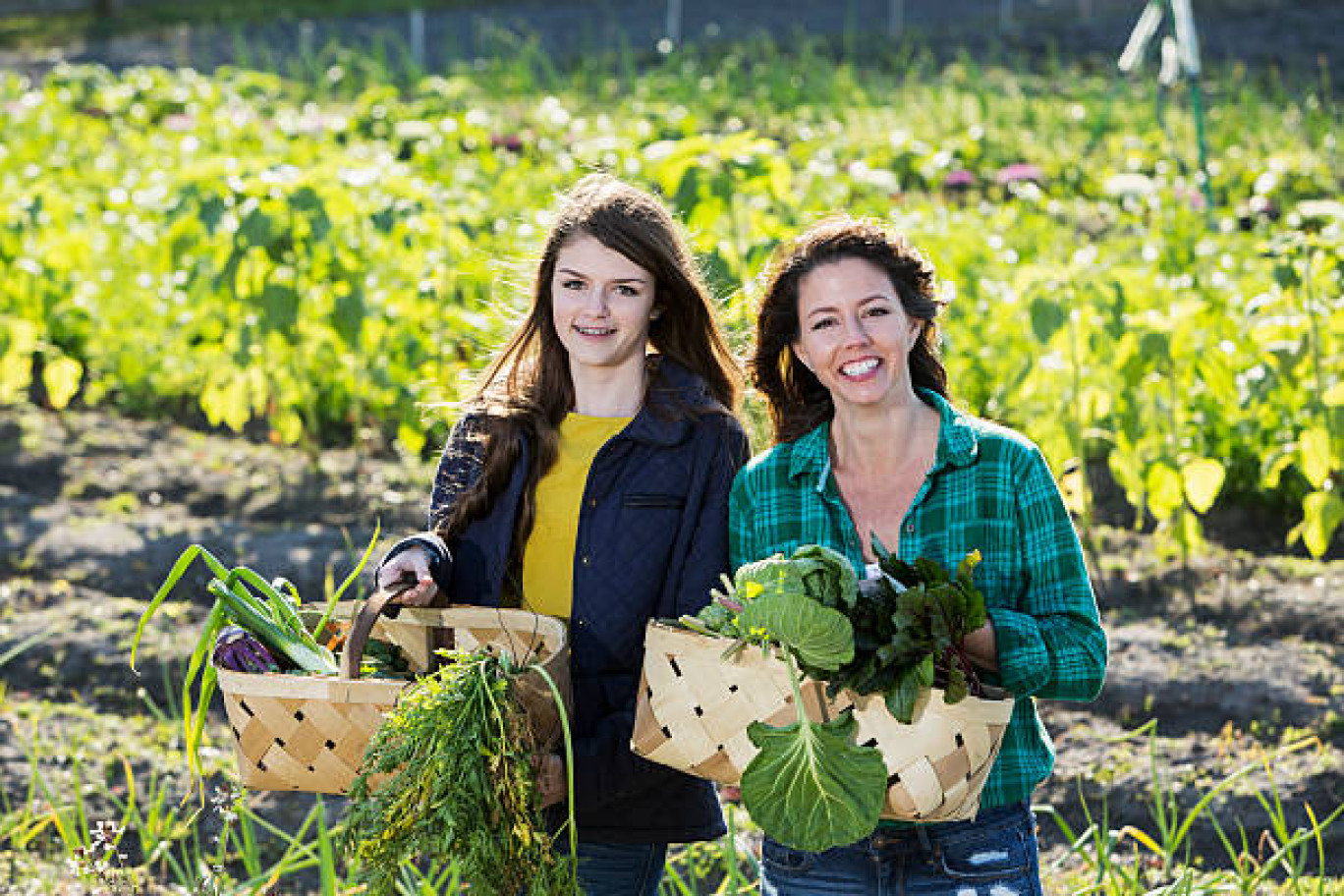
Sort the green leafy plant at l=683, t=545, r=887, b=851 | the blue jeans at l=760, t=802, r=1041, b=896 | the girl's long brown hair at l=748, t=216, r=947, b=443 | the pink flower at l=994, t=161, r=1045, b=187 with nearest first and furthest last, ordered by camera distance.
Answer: the green leafy plant at l=683, t=545, r=887, b=851 → the blue jeans at l=760, t=802, r=1041, b=896 → the girl's long brown hair at l=748, t=216, r=947, b=443 → the pink flower at l=994, t=161, r=1045, b=187

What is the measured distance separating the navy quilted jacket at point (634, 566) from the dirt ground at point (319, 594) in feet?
2.85

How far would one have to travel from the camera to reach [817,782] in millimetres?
1639

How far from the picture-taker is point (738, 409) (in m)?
2.39

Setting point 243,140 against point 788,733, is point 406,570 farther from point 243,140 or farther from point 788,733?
point 243,140

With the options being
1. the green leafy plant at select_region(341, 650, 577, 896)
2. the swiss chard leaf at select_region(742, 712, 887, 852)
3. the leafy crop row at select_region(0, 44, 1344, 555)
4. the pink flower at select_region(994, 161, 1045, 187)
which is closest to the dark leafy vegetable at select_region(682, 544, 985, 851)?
the swiss chard leaf at select_region(742, 712, 887, 852)

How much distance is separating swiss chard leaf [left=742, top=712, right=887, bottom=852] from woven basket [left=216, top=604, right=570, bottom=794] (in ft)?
0.99

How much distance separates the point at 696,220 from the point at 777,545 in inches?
80.9

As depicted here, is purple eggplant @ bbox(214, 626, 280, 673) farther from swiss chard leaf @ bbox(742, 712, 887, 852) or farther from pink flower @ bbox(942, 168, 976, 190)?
pink flower @ bbox(942, 168, 976, 190)

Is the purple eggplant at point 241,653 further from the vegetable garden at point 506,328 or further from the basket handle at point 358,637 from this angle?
the vegetable garden at point 506,328

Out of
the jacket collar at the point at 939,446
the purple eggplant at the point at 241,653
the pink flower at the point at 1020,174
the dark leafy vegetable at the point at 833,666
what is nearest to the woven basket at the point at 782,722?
the dark leafy vegetable at the point at 833,666

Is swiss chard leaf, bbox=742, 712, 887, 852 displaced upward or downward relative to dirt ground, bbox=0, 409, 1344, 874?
upward

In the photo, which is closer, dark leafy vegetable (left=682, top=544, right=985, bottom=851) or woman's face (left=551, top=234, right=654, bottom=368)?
dark leafy vegetable (left=682, top=544, right=985, bottom=851)

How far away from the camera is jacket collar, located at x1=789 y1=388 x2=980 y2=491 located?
1987 mm

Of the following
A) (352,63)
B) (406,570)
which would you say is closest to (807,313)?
(406,570)
